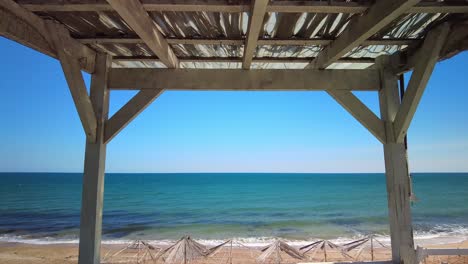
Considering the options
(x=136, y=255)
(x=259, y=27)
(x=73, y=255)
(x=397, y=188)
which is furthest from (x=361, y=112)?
(x=73, y=255)

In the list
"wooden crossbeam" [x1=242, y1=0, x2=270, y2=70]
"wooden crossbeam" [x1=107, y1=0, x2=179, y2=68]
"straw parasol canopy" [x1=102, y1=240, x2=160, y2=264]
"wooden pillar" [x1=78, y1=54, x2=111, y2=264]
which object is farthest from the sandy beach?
"wooden crossbeam" [x1=242, y1=0, x2=270, y2=70]

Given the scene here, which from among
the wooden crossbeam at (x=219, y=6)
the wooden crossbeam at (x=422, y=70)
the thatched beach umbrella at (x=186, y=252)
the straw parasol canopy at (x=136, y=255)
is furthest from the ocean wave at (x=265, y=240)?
→ the wooden crossbeam at (x=219, y=6)

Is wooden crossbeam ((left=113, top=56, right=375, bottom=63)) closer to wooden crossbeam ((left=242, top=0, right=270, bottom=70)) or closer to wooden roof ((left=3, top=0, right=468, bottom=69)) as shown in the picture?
wooden roof ((left=3, top=0, right=468, bottom=69))

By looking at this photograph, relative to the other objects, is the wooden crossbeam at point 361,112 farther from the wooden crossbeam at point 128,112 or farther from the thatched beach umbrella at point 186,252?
the thatched beach umbrella at point 186,252

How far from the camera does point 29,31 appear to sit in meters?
1.95

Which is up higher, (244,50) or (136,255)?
(244,50)

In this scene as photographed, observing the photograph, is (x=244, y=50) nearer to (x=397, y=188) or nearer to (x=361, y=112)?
(x=361, y=112)

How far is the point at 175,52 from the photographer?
105 inches

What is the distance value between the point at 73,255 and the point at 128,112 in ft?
26.3

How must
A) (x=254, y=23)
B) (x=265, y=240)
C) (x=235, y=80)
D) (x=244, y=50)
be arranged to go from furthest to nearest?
(x=265, y=240), (x=235, y=80), (x=244, y=50), (x=254, y=23)

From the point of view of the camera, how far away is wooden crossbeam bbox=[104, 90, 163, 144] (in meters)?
2.47

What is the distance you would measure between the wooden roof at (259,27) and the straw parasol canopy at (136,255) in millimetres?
4449

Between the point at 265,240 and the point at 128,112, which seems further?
the point at 265,240

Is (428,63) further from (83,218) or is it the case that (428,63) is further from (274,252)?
(274,252)
